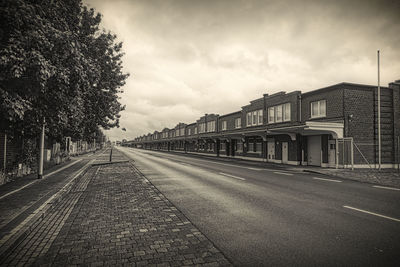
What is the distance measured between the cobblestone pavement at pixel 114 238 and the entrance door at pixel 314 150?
734 inches

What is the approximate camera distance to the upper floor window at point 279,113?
→ 2566 centimetres

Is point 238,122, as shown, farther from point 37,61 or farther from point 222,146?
point 37,61

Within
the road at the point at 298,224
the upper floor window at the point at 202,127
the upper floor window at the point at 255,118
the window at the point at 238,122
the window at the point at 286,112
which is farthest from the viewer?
the upper floor window at the point at 202,127

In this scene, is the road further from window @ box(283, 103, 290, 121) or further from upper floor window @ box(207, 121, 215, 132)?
upper floor window @ box(207, 121, 215, 132)

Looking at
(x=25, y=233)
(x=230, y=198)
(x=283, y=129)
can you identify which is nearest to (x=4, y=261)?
(x=25, y=233)

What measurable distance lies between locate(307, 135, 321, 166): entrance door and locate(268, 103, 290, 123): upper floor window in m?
4.30

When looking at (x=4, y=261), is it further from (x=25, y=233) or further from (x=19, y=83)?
(x=19, y=83)

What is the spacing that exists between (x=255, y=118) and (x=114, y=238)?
96.3ft

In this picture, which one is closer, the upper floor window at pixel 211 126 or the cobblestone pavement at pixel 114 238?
the cobblestone pavement at pixel 114 238

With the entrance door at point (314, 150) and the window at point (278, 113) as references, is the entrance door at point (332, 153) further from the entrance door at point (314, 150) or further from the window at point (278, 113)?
the window at point (278, 113)

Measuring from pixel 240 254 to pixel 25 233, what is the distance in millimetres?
4372

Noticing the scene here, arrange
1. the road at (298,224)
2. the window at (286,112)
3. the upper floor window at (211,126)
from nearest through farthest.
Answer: the road at (298,224) < the window at (286,112) < the upper floor window at (211,126)

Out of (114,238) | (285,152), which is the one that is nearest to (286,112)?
(285,152)

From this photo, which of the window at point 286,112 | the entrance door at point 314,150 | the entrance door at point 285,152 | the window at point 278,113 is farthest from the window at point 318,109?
the window at point 278,113
